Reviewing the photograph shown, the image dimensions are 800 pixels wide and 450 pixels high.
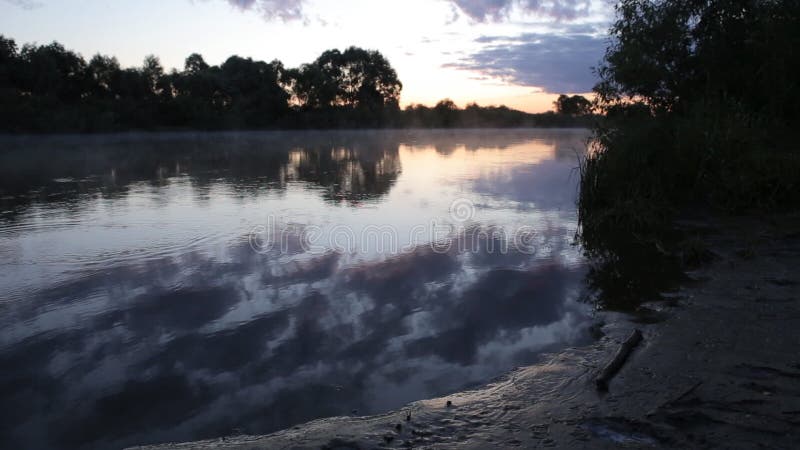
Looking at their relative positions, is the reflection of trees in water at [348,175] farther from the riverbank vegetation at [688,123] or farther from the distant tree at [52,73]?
the distant tree at [52,73]

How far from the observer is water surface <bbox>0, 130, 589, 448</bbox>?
4.44 m

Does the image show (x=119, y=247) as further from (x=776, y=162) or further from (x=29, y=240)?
(x=776, y=162)

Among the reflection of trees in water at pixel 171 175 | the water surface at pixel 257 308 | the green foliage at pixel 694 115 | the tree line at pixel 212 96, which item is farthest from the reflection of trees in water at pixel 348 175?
the tree line at pixel 212 96

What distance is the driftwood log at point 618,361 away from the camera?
429 centimetres

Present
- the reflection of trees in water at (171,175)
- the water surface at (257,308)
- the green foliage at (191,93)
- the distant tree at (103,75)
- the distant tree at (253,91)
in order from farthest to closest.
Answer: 1. the distant tree at (253,91)
2. the distant tree at (103,75)
3. the green foliage at (191,93)
4. the reflection of trees in water at (171,175)
5. the water surface at (257,308)

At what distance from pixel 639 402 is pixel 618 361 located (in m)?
0.71

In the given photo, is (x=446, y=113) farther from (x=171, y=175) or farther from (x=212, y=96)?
(x=171, y=175)

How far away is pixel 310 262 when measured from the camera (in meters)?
8.55

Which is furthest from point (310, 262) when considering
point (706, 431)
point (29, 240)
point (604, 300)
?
point (706, 431)

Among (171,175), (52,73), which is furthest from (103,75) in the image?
(171,175)

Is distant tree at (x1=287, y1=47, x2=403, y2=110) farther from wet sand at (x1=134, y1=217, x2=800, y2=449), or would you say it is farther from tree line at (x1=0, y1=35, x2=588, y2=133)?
wet sand at (x1=134, y1=217, x2=800, y2=449)

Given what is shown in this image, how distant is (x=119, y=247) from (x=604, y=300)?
7.66 metres

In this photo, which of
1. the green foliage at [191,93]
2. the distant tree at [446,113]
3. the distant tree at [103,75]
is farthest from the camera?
the distant tree at [446,113]

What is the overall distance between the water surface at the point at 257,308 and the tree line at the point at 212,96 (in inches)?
1066
